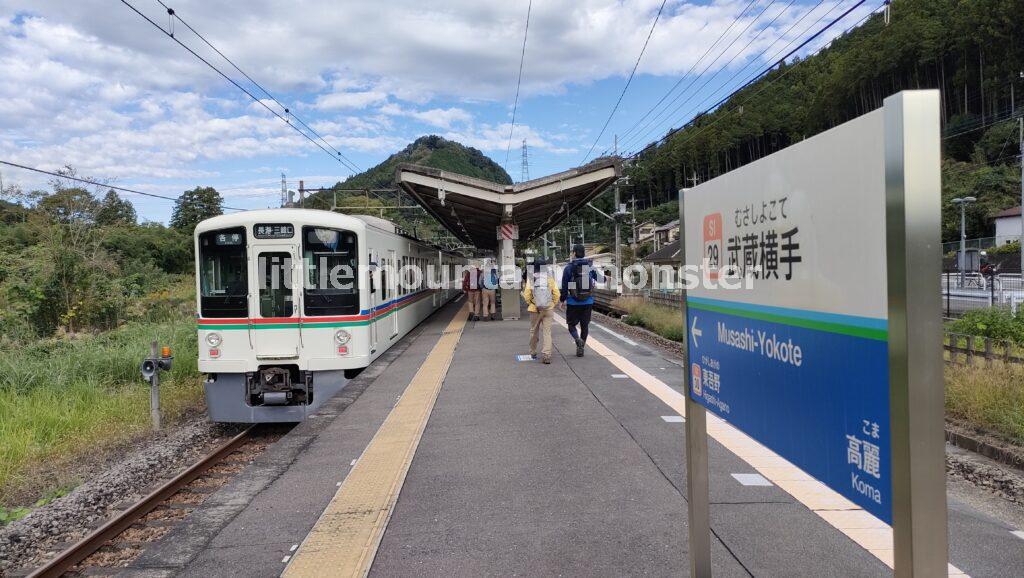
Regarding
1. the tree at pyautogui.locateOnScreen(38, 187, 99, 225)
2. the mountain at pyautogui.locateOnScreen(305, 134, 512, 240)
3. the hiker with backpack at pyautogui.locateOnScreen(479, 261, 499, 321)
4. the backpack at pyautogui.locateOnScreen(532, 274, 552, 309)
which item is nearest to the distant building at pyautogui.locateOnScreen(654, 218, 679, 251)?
the mountain at pyautogui.locateOnScreen(305, 134, 512, 240)

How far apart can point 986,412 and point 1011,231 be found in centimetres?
4030

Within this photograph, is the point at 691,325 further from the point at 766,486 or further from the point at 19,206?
the point at 19,206

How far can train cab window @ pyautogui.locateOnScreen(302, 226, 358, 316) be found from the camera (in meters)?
8.79

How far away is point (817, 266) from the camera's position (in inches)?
77.6

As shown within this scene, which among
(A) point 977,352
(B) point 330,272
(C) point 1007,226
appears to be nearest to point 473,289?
(B) point 330,272

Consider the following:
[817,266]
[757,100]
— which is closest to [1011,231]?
[757,100]

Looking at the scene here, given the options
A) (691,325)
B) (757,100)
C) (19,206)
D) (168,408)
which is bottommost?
(168,408)

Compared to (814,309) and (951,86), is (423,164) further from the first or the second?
(814,309)

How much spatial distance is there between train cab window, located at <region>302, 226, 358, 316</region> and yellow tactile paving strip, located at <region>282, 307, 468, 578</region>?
1.76 m

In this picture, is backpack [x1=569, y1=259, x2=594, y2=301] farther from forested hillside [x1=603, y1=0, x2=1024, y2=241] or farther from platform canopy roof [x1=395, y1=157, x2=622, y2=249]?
forested hillside [x1=603, y1=0, x2=1024, y2=241]

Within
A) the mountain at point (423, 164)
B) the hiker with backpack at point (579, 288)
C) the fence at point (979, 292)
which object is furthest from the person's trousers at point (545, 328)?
the mountain at point (423, 164)

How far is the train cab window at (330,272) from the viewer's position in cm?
879

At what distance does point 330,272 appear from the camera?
8969 mm

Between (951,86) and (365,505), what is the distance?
6242 centimetres
